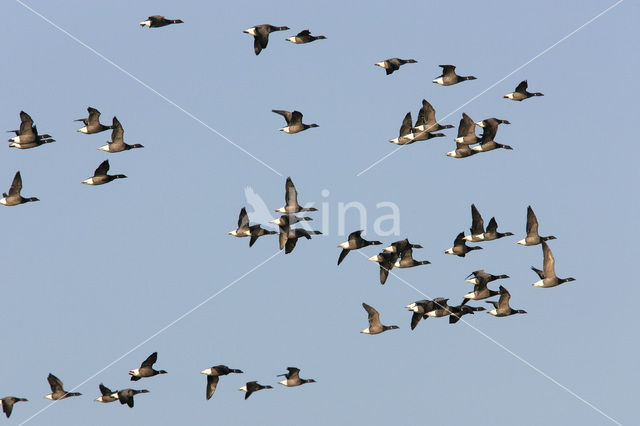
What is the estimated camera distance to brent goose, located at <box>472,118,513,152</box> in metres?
72.6

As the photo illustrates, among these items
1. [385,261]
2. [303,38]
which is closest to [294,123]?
[303,38]

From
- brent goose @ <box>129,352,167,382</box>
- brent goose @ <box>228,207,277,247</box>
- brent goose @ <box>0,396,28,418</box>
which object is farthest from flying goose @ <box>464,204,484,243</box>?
brent goose @ <box>0,396,28,418</box>

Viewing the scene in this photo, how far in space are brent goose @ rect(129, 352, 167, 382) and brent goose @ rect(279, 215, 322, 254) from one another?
836 cm

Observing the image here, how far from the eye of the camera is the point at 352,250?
7431cm

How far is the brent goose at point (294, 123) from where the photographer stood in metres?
73.4

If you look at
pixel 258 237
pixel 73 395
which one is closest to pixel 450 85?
pixel 258 237

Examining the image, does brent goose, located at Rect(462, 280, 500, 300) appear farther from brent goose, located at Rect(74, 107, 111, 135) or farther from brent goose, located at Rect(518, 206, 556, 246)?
brent goose, located at Rect(74, 107, 111, 135)

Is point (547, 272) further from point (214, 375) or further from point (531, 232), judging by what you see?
point (214, 375)

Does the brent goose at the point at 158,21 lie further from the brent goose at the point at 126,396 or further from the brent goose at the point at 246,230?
the brent goose at the point at 126,396

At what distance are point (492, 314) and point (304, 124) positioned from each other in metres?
13.9

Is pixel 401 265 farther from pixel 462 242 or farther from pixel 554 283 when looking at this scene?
pixel 554 283

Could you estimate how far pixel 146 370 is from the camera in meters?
72.2

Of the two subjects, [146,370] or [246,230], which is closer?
[146,370]

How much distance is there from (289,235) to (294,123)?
583 cm
